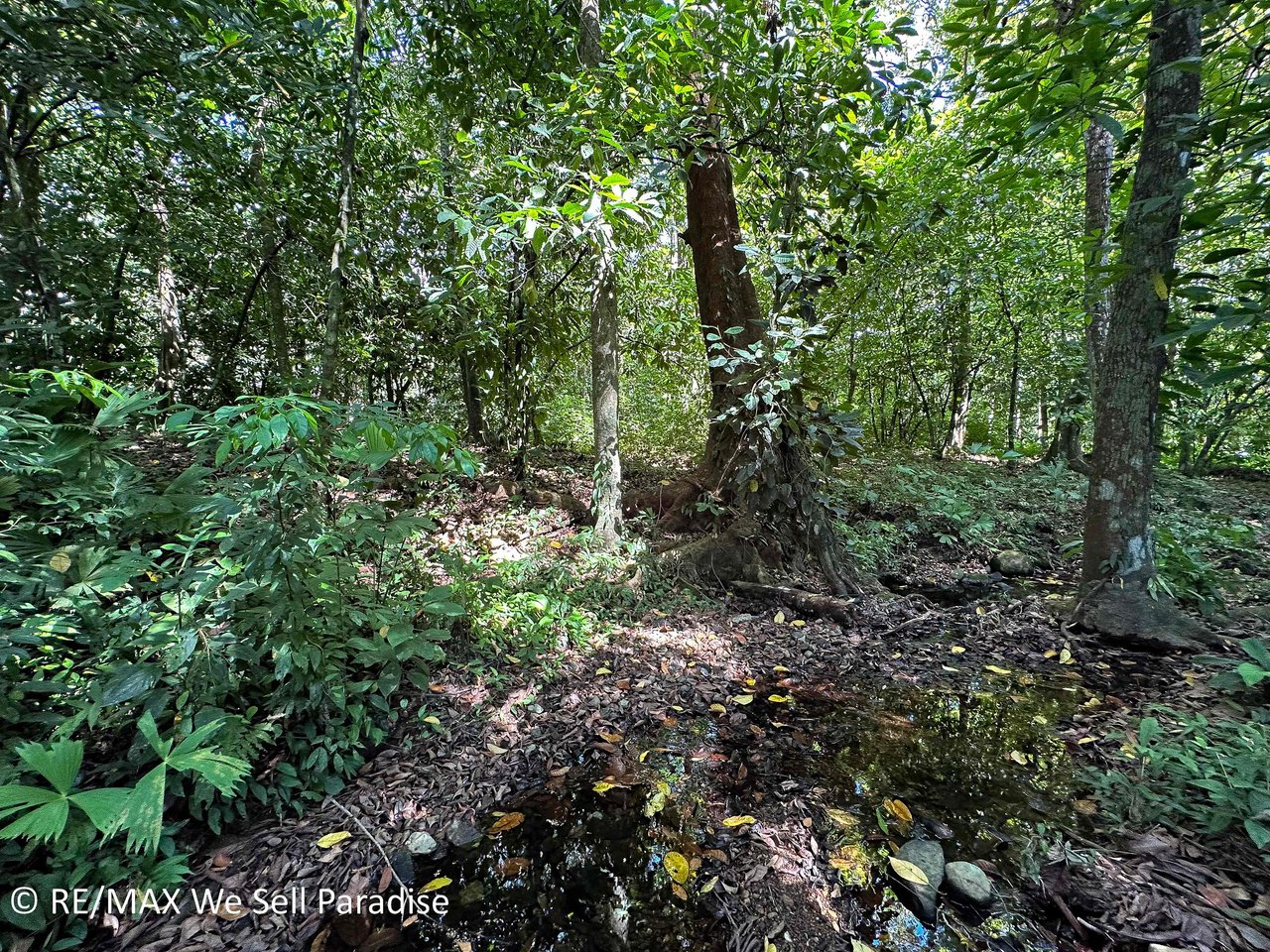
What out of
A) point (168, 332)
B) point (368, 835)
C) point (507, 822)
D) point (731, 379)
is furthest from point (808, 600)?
point (168, 332)

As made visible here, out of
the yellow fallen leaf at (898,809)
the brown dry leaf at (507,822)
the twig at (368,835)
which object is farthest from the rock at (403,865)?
the yellow fallen leaf at (898,809)

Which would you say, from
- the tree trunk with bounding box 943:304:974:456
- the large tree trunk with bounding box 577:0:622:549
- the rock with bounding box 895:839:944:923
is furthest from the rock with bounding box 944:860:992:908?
the tree trunk with bounding box 943:304:974:456

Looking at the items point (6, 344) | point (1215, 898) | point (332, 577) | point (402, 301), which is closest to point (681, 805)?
point (1215, 898)

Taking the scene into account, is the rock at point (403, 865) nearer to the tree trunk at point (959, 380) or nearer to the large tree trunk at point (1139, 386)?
the large tree trunk at point (1139, 386)

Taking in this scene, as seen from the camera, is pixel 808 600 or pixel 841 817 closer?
pixel 841 817

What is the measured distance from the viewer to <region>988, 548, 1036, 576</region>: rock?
4906 mm

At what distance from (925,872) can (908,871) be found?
72 millimetres

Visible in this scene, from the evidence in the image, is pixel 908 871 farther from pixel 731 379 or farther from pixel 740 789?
pixel 731 379

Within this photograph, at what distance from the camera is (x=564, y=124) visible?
326 cm

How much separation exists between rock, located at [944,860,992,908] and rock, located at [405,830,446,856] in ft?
6.38

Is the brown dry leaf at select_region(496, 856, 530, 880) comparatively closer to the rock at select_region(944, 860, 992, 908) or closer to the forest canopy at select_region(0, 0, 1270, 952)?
the forest canopy at select_region(0, 0, 1270, 952)

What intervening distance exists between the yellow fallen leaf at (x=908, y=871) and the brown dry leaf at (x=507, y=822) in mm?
1482

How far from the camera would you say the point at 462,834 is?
2027 millimetres

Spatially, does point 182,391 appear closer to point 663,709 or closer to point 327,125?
point 327,125
